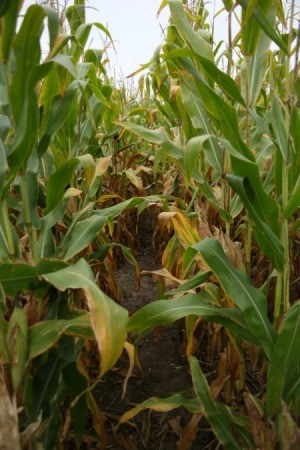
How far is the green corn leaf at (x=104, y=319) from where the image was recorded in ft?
1.76

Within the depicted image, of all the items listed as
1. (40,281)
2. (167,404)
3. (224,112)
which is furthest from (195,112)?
(167,404)

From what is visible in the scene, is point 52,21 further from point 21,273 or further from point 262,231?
point 262,231

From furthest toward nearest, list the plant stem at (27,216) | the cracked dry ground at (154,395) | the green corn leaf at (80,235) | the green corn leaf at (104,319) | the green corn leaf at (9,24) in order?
the cracked dry ground at (154,395) → the green corn leaf at (80,235) → the plant stem at (27,216) → the green corn leaf at (9,24) → the green corn leaf at (104,319)

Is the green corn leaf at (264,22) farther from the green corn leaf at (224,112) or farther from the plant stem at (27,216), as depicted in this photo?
the plant stem at (27,216)

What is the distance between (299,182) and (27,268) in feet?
1.93

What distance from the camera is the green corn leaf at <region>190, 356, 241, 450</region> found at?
85 cm

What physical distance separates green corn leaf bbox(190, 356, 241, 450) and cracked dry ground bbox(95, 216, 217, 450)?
0.10 m

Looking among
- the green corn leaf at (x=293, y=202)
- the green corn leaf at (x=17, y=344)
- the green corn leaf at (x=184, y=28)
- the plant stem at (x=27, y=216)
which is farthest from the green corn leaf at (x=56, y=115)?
the green corn leaf at (x=293, y=202)

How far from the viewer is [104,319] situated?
0.57m

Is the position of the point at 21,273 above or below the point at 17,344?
above

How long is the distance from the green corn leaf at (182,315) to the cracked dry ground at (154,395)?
0.26 metres

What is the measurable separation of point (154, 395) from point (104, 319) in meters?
0.93

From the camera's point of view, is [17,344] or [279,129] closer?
[17,344]

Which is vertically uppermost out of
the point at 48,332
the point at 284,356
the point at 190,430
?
the point at 48,332
